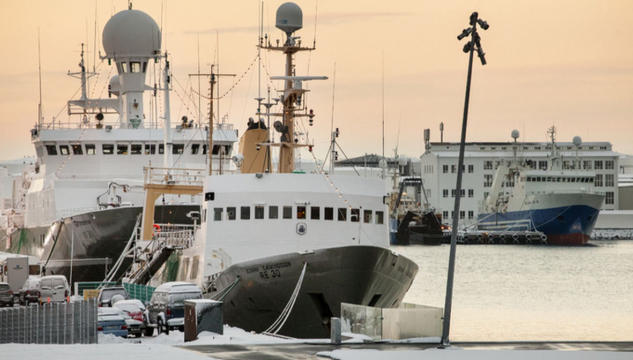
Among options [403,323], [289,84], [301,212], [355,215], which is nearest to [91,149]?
[289,84]

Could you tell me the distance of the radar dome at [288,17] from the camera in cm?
3781

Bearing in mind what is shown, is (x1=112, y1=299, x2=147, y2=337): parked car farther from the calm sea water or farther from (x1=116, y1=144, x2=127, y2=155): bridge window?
(x1=116, y1=144, x2=127, y2=155): bridge window

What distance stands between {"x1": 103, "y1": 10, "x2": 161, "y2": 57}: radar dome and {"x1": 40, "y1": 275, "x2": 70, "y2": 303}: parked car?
2118 cm

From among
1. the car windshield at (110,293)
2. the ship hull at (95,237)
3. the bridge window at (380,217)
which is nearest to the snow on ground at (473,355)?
the bridge window at (380,217)

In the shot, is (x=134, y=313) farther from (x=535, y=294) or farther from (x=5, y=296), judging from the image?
(x=535, y=294)

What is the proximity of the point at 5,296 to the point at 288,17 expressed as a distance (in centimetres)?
1770

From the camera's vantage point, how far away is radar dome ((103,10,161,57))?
2313 inches

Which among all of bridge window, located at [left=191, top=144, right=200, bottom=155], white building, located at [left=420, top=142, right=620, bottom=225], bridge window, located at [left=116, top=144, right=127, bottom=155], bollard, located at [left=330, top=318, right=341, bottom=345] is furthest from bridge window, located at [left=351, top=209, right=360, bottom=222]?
white building, located at [left=420, top=142, right=620, bottom=225]

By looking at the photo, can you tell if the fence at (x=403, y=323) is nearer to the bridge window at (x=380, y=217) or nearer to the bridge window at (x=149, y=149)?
the bridge window at (x=380, y=217)

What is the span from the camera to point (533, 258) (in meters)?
121

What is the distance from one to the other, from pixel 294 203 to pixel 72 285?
21220 millimetres

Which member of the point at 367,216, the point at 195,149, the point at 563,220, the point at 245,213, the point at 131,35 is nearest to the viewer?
the point at 245,213

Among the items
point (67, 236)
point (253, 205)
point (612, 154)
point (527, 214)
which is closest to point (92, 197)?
point (67, 236)

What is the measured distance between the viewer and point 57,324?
87.5 ft
